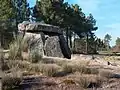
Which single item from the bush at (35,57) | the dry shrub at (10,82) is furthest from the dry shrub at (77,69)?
the dry shrub at (10,82)

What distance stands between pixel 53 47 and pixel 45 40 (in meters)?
0.85

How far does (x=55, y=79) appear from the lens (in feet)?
29.9

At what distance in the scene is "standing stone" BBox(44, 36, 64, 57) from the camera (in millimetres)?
17031

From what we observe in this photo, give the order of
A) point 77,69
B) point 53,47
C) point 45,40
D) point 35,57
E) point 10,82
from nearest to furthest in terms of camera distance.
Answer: point 10,82, point 77,69, point 35,57, point 53,47, point 45,40

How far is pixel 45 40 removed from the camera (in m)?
17.9

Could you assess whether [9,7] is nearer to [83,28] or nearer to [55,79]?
[83,28]

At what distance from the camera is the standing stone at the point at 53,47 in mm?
17031

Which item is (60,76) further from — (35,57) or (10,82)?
(35,57)

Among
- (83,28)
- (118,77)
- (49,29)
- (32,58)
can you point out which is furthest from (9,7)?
(118,77)

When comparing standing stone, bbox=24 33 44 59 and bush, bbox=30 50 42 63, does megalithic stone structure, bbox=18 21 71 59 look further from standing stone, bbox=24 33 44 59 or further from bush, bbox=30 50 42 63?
bush, bbox=30 50 42 63

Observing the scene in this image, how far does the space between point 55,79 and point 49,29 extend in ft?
34.1

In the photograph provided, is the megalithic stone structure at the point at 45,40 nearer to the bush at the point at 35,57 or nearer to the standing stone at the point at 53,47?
the standing stone at the point at 53,47

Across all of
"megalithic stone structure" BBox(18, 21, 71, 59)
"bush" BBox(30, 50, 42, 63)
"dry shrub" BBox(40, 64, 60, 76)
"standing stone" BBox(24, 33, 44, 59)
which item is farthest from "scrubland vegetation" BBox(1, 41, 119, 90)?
"megalithic stone structure" BBox(18, 21, 71, 59)

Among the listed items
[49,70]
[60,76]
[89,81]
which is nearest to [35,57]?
[49,70]
